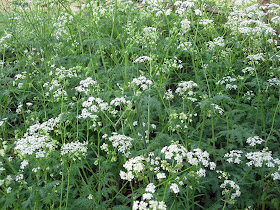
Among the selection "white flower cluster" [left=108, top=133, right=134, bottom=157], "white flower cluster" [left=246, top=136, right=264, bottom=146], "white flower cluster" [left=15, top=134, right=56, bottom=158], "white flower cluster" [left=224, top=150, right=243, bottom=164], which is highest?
"white flower cluster" [left=15, top=134, right=56, bottom=158]

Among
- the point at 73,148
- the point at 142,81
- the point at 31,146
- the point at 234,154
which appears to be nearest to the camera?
the point at 31,146

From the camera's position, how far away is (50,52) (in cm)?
646

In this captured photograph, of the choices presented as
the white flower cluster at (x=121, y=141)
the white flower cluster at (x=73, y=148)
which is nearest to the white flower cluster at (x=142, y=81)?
the white flower cluster at (x=121, y=141)

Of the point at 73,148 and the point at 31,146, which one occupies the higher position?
the point at 31,146

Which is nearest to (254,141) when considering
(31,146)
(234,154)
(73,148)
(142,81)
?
(234,154)

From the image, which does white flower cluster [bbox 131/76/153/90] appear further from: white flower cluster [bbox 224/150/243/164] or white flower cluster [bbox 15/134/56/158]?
white flower cluster [bbox 224/150/243/164]

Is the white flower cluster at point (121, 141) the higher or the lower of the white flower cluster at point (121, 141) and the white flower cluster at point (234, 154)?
the higher

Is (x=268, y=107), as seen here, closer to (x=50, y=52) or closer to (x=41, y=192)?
(x=41, y=192)

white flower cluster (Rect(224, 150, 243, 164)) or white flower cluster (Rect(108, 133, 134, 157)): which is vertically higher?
white flower cluster (Rect(108, 133, 134, 157))

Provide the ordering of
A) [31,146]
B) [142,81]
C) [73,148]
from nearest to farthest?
1. [31,146]
2. [73,148]
3. [142,81]

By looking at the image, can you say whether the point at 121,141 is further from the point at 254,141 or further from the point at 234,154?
the point at 254,141

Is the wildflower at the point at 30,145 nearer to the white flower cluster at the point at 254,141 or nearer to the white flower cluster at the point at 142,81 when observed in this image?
the white flower cluster at the point at 142,81

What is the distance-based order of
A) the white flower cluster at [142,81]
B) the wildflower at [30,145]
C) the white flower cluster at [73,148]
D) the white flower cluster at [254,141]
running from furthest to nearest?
the white flower cluster at [254,141], the white flower cluster at [142,81], the white flower cluster at [73,148], the wildflower at [30,145]

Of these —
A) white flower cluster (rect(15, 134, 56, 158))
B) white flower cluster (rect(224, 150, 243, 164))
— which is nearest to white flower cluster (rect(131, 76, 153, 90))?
white flower cluster (rect(15, 134, 56, 158))
